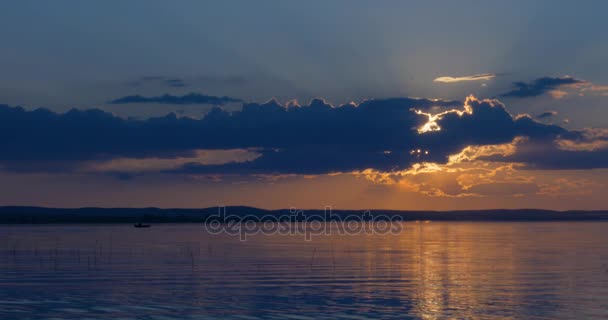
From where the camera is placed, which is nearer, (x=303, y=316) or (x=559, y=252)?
(x=303, y=316)

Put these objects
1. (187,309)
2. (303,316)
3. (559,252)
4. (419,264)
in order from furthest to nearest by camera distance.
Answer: (559,252) → (419,264) → (187,309) → (303,316)

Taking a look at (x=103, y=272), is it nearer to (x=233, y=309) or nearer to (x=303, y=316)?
(x=233, y=309)

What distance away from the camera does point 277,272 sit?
57.1m

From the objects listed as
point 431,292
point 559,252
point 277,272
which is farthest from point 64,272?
point 559,252

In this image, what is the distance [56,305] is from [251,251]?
45465 millimetres

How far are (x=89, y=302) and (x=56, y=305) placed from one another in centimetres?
178

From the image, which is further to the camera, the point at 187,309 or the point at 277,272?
the point at 277,272

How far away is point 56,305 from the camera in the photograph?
38.5m

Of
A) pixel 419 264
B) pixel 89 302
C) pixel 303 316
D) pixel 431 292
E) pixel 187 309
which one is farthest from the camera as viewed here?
pixel 419 264

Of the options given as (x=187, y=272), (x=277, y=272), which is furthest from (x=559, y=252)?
(x=187, y=272)

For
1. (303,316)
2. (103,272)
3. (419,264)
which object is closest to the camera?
(303,316)

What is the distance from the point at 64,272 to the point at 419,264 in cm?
2850

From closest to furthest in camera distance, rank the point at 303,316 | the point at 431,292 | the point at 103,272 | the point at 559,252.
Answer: the point at 303,316, the point at 431,292, the point at 103,272, the point at 559,252

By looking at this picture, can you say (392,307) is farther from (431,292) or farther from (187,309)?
(187,309)
